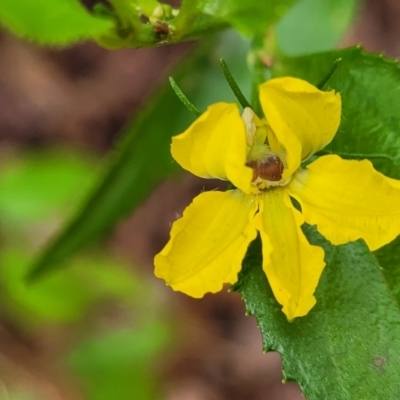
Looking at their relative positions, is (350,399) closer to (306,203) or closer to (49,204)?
(306,203)

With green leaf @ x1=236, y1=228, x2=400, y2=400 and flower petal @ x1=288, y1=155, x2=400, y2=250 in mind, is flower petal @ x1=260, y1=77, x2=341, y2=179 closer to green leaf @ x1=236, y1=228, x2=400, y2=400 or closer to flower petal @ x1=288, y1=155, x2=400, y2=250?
flower petal @ x1=288, y1=155, x2=400, y2=250

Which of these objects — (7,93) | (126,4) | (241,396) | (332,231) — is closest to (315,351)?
(332,231)

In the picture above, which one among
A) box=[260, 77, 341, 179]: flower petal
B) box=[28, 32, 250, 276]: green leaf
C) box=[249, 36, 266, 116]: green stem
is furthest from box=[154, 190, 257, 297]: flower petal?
box=[28, 32, 250, 276]: green leaf

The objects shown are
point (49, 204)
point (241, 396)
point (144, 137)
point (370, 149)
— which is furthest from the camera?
point (241, 396)

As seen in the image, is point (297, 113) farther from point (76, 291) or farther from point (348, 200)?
point (76, 291)

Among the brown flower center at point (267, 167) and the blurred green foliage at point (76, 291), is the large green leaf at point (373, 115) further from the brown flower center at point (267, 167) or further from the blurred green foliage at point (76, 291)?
the blurred green foliage at point (76, 291)
